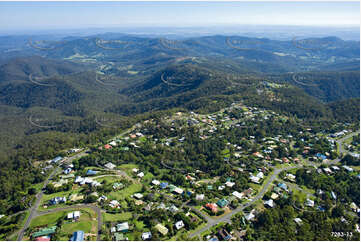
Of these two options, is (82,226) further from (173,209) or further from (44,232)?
(173,209)

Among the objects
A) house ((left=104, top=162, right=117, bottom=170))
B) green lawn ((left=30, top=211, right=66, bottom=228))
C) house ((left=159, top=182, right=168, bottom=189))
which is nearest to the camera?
green lawn ((left=30, top=211, right=66, bottom=228))

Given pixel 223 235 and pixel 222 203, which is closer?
pixel 223 235

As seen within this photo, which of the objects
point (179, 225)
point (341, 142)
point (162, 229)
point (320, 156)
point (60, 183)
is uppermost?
point (162, 229)

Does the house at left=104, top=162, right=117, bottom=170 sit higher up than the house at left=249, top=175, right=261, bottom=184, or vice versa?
the house at left=249, top=175, right=261, bottom=184

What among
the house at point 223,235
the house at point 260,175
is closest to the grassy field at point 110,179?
the house at point 223,235

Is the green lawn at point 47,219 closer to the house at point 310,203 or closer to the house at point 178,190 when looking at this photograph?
the house at point 178,190

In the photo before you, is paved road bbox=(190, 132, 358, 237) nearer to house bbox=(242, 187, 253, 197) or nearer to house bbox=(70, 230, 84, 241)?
house bbox=(242, 187, 253, 197)

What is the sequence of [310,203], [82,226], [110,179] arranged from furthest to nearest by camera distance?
[110,179] → [310,203] → [82,226]

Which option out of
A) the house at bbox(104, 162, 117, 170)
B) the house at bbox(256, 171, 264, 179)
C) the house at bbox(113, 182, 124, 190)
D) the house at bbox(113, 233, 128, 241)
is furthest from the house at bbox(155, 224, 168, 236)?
the house at bbox(256, 171, 264, 179)

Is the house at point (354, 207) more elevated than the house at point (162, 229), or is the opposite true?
the house at point (162, 229)

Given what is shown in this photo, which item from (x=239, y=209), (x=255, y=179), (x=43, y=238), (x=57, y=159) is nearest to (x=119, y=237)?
(x=43, y=238)

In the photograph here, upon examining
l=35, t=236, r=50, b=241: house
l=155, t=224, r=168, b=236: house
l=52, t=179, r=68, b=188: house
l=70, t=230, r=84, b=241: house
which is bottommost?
l=52, t=179, r=68, b=188: house

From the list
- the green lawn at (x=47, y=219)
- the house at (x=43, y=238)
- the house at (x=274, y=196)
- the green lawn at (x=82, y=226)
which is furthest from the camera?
the house at (x=274, y=196)
